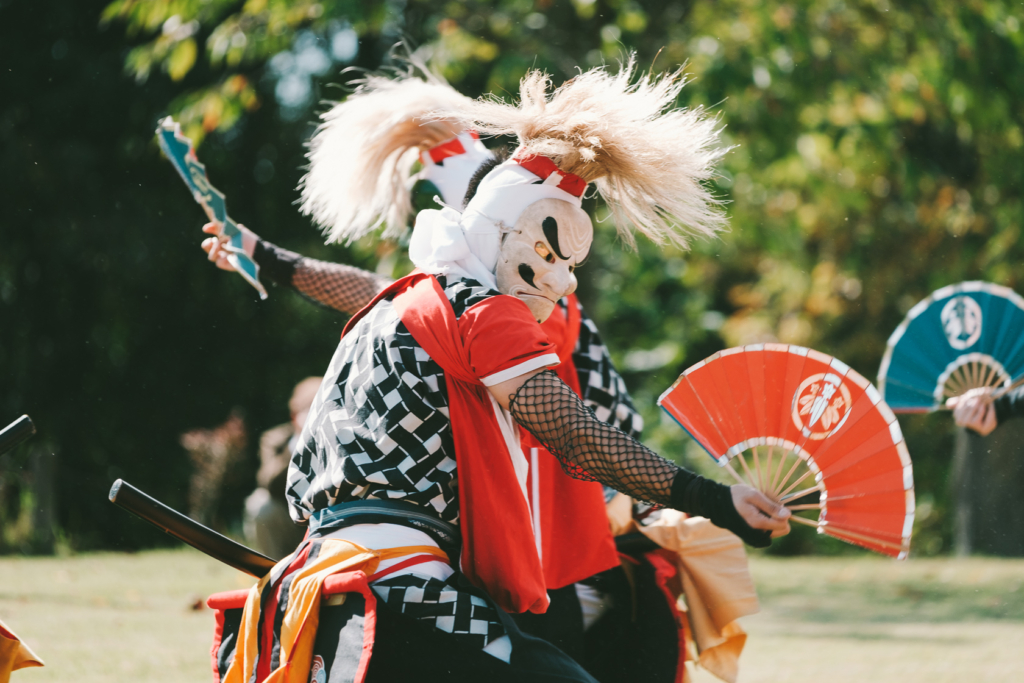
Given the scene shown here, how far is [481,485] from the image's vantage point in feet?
6.93

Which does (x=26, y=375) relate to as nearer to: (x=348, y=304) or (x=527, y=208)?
(x=348, y=304)

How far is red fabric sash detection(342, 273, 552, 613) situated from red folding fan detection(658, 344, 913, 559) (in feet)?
1.41

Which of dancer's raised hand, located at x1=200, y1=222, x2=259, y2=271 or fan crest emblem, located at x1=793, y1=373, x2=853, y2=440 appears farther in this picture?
dancer's raised hand, located at x1=200, y1=222, x2=259, y2=271

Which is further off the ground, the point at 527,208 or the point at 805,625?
the point at 527,208

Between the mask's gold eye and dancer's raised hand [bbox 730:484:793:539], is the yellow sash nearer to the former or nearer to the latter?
dancer's raised hand [bbox 730:484:793:539]

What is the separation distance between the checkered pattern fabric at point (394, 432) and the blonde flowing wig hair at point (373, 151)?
1184 mm

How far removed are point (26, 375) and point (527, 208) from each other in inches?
354

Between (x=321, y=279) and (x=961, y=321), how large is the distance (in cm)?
225

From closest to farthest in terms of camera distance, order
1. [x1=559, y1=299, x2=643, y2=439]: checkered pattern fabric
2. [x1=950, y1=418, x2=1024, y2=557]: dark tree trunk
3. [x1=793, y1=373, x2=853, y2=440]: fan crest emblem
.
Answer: [x1=793, y1=373, x2=853, y2=440]: fan crest emblem < [x1=559, y1=299, x2=643, y2=439]: checkered pattern fabric < [x1=950, y1=418, x2=1024, y2=557]: dark tree trunk

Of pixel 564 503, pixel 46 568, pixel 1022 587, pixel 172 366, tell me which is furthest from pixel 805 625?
pixel 172 366

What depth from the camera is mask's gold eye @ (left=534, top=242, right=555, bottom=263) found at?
239 cm

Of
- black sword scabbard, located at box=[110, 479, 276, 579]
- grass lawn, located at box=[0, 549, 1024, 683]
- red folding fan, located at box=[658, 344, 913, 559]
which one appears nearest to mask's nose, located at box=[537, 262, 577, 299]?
red folding fan, located at box=[658, 344, 913, 559]

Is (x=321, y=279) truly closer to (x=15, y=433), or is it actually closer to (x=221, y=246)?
(x=221, y=246)

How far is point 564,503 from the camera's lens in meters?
2.82
